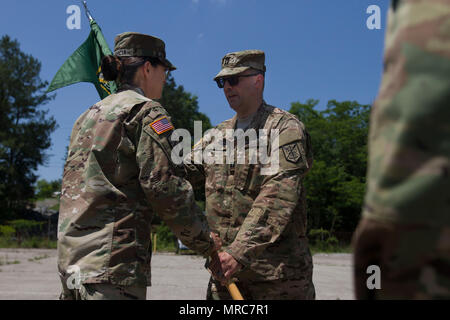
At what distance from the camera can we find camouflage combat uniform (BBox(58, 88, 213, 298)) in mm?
2277

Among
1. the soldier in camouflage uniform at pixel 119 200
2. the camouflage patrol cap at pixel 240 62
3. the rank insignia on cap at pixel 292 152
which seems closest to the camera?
the soldier in camouflage uniform at pixel 119 200

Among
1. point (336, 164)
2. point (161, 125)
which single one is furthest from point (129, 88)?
point (336, 164)

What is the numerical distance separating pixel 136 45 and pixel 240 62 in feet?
3.35

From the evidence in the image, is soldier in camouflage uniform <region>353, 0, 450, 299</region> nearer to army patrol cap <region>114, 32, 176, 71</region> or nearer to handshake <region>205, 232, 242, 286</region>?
handshake <region>205, 232, 242, 286</region>

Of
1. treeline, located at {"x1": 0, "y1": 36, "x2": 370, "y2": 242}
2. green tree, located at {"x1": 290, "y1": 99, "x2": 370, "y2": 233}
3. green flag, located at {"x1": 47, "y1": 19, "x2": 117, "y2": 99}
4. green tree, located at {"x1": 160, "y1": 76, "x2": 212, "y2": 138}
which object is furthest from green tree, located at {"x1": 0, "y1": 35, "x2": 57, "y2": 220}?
green flag, located at {"x1": 47, "y1": 19, "x2": 117, "y2": 99}

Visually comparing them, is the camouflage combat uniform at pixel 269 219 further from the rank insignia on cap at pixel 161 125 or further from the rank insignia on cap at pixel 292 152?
the rank insignia on cap at pixel 161 125

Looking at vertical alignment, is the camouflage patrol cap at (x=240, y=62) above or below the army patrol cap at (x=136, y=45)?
above

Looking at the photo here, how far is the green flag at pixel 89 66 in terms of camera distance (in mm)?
4156

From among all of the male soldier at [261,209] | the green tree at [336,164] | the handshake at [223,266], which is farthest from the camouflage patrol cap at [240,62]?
the green tree at [336,164]

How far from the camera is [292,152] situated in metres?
3.04

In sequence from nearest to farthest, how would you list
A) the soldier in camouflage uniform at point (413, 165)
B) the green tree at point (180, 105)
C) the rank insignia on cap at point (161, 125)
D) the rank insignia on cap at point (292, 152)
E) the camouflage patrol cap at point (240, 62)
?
the soldier in camouflage uniform at point (413, 165), the rank insignia on cap at point (161, 125), the rank insignia on cap at point (292, 152), the camouflage patrol cap at point (240, 62), the green tree at point (180, 105)

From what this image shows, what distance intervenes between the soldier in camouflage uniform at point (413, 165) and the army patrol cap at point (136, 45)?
2048 mm

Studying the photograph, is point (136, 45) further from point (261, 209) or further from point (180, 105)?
point (180, 105)
